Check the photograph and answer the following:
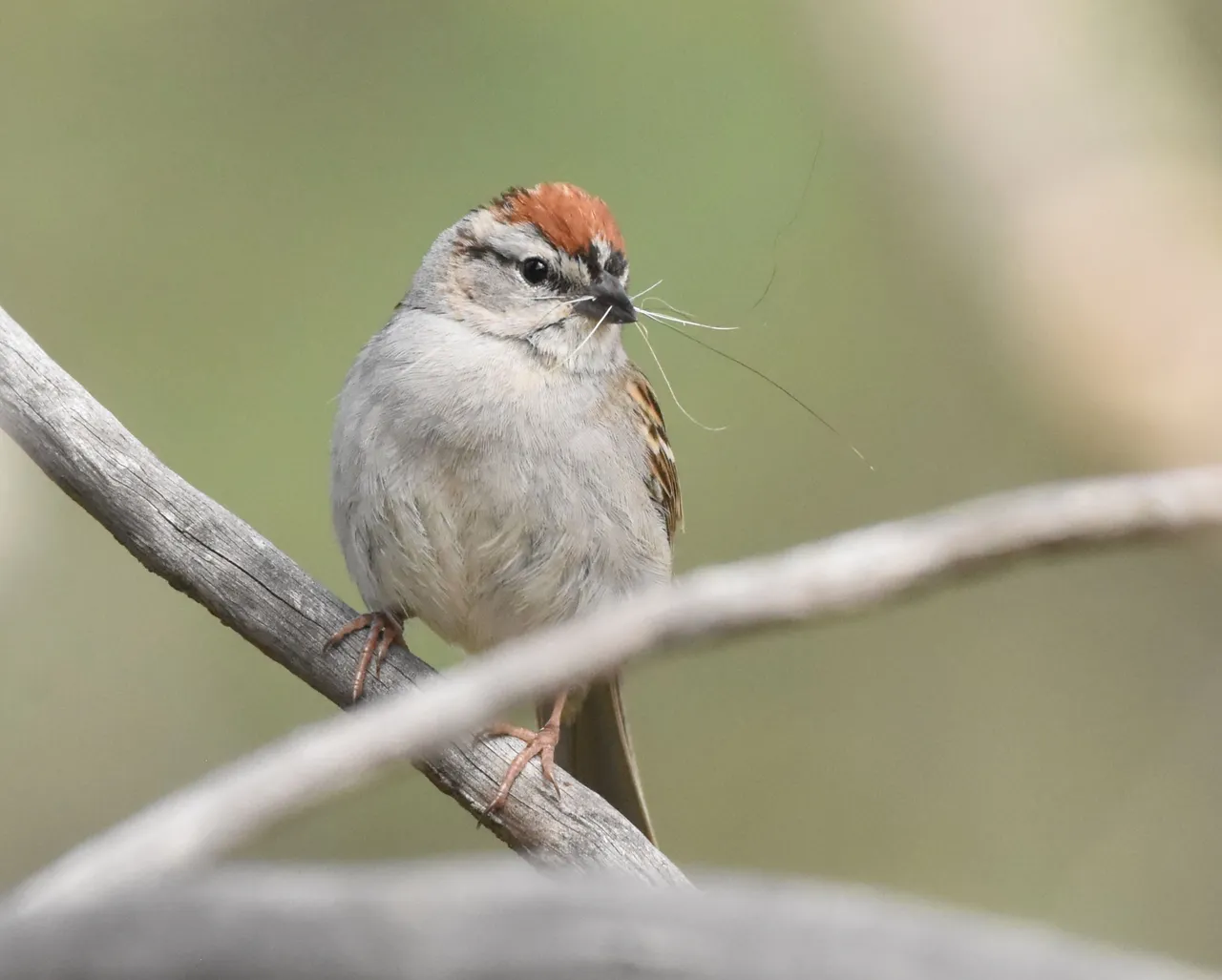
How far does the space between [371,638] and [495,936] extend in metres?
2.10

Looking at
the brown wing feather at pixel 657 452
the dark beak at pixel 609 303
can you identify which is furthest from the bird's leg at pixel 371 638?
the dark beak at pixel 609 303

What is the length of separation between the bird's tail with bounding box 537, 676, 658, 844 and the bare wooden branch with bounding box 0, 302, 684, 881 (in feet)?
2.03

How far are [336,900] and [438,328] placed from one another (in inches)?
97.8

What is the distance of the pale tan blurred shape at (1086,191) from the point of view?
3719 mm

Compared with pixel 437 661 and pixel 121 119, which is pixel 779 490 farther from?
pixel 121 119

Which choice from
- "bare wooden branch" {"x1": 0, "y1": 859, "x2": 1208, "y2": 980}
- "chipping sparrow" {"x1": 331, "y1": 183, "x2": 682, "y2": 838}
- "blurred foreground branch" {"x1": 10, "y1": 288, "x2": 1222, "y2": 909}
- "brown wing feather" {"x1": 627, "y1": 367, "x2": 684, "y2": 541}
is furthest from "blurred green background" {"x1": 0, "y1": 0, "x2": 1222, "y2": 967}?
"bare wooden branch" {"x1": 0, "y1": 859, "x2": 1208, "y2": 980}

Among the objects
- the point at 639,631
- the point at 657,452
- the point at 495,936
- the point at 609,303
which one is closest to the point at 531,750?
the point at 657,452

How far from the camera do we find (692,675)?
18.0ft

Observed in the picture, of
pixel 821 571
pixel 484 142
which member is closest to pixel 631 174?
pixel 484 142

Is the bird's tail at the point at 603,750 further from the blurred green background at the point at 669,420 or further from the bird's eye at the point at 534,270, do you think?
the blurred green background at the point at 669,420

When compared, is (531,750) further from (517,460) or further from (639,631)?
(639,631)

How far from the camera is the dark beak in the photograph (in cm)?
312

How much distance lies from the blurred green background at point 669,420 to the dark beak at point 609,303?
1600 mm

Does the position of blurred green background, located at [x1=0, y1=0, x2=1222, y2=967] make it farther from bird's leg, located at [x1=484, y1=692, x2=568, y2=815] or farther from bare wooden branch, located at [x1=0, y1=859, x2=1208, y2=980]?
bare wooden branch, located at [x1=0, y1=859, x2=1208, y2=980]
